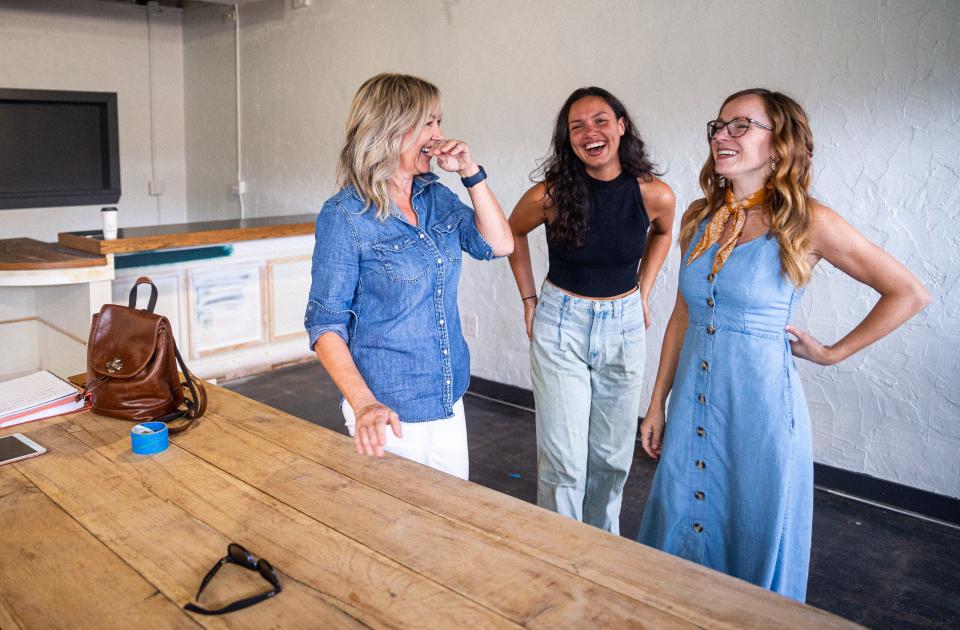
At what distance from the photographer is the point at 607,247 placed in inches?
95.7

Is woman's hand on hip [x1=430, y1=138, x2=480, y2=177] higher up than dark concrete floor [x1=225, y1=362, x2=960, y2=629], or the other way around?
woman's hand on hip [x1=430, y1=138, x2=480, y2=177]

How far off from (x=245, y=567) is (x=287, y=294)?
156 inches

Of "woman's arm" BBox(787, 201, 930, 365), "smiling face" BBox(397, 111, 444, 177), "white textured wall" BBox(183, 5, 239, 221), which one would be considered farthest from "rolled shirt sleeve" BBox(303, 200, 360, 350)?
"white textured wall" BBox(183, 5, 239, 221)

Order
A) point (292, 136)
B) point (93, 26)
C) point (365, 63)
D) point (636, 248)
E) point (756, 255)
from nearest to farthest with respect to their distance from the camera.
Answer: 1. point (756, 255)
2. point (636, 248)
3. point (365, 63)
4. point (292, 136)
5. point (93, 26)

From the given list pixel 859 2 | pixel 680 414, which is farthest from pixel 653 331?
pixel 680 414

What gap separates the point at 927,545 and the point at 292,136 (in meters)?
4.70

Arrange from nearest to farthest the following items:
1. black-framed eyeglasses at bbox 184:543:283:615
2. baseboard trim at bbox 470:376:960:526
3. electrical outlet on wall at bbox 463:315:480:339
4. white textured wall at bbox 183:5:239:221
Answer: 1. black-framed eyeglasses at bbox 184:543:283:615
2. baseboard trim at bbox 470:376:960:526
3. electrical outlet on wall at bbox 463:315:480:339
4. white textured wall at bbox 183:5:239:221

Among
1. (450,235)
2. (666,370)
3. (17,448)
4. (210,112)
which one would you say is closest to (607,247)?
(666,370)

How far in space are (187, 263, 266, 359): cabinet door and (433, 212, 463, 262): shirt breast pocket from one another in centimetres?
297

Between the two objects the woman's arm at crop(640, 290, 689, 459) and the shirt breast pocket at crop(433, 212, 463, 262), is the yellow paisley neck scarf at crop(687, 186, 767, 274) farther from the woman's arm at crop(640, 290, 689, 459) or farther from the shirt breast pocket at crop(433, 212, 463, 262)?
the shirt breast pocket at crop(433, 212, 463, 262)

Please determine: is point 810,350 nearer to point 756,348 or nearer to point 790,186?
point 756,348

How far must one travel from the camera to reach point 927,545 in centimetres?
297

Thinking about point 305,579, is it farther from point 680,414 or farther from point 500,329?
point 500,329

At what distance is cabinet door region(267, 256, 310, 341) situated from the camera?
5.01 m
